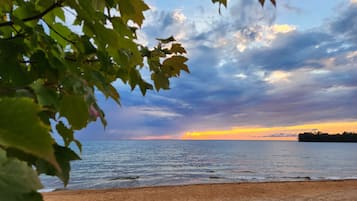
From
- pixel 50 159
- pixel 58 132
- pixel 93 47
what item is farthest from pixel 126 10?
pixel 50 159

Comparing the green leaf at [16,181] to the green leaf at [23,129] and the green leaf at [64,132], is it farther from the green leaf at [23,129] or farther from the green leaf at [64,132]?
the green leaf at [64,132]

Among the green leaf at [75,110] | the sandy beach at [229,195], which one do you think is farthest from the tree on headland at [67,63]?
the sandy beach at [229,195]

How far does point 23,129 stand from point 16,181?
0.24 feet

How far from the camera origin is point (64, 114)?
853 mm

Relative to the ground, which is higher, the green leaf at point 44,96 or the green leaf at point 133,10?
the green leaf at point 133,10

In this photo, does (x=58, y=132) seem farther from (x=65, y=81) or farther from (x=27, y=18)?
(x=27, y=18)

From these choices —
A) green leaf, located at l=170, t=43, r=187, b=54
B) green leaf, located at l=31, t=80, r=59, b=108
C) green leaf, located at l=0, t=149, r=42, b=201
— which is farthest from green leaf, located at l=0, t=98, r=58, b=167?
green leaf, located at l=170, t=43, r=187, b=54

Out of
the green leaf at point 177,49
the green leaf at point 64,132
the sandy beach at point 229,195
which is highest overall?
the green leaf at point 177,49

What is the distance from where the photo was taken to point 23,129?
0.38 m

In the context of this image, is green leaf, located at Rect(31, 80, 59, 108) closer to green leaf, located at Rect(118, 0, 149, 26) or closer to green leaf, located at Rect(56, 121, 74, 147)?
green leaf, located at Rect(56, 121, 74, 147)

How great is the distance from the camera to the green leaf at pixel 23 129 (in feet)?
1.23

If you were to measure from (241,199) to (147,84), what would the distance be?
1637 cm

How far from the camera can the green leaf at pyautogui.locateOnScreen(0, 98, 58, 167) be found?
0.37 meters

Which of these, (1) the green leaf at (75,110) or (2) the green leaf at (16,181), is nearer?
(2) the green leaf at (16,181)
